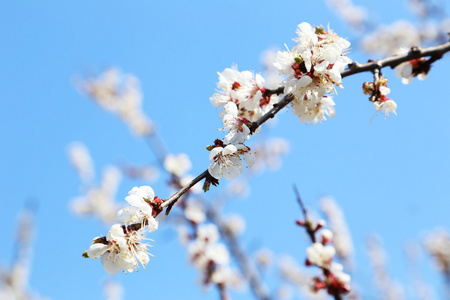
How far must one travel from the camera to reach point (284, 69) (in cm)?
156

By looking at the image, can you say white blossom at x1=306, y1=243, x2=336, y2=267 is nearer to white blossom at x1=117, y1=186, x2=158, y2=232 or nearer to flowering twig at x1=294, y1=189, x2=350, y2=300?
flowering twig at x1=294, y1=189, x2=350, y2=300

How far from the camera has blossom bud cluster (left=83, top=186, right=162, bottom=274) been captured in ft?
4.12

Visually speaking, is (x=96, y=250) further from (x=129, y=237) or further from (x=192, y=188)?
(x=192, y=188)

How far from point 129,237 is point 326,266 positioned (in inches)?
55.0

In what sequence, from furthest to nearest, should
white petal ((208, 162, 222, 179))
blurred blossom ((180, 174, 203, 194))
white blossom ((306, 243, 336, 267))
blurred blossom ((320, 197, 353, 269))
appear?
1. blurred blossom ((320, 197, 353, 269))
2. blurred blossom ((180, 174, 203, 194))
3. white blossom ((306, 243, 336, 267))
4. white petal ((208, 162, 222, 179))

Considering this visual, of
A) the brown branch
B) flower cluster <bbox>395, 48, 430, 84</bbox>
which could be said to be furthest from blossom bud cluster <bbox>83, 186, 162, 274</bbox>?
flower cluster <bbox>395, 48, 430, 84</bbox>

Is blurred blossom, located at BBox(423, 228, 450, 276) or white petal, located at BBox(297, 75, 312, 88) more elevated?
blurred blossom, located at BBox(423, 228, 450, 276)

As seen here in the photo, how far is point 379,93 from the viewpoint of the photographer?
5.84ft

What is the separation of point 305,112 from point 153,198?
0.84 metres

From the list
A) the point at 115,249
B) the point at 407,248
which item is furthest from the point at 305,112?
the point at 407,248

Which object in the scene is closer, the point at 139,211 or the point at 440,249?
the point at 139,211

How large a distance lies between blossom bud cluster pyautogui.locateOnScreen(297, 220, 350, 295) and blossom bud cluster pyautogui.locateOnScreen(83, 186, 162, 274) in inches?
42.7

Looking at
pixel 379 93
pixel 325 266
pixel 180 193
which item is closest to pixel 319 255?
pixel 325 266

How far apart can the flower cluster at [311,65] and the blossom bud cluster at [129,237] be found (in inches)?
29.0
